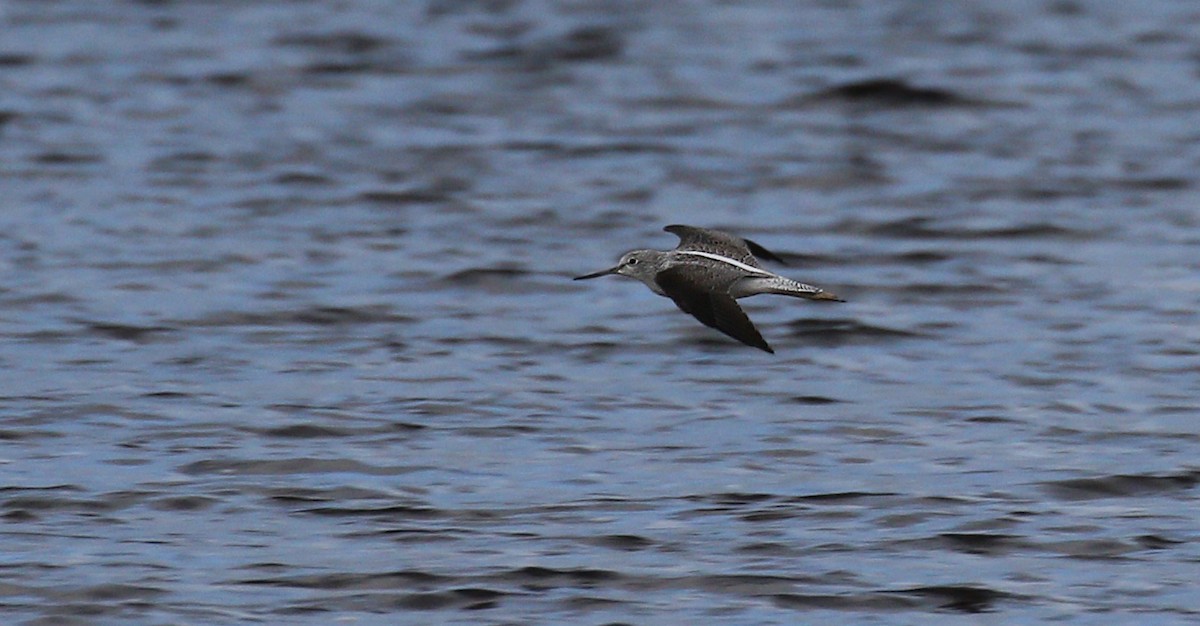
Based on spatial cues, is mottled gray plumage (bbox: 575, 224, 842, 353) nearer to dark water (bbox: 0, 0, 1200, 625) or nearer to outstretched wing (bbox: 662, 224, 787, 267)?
outstretched wing (bbox: 662, 224, 787, 267)

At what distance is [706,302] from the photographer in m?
9.27

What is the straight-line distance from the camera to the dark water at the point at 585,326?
29.6 ft

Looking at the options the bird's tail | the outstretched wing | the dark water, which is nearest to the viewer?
the dark water

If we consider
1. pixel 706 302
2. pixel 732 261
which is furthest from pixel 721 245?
pixel 706 302

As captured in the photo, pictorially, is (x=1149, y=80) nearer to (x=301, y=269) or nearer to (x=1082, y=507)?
(x=301, y=269)

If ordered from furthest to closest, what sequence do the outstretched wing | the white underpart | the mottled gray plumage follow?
the outstretched wing < the white underpart < the mottled gray plumage

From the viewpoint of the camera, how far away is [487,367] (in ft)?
41.1

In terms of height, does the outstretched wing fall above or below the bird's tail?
above

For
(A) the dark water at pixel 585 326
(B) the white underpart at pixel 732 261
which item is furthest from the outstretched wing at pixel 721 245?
(A) the dark water at pixel 585 326

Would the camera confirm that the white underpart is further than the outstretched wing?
No

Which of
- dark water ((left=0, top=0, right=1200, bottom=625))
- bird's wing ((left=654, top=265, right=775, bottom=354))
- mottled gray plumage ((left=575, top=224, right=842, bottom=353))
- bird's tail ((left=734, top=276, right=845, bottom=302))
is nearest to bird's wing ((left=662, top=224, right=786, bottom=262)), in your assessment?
mottled gray plumage ((left=575, top=224, right=842, bottom=353))

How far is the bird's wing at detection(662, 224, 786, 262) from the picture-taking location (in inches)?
400

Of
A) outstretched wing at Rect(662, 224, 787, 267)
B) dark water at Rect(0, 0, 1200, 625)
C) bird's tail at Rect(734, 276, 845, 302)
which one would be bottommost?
dark water at Rect(0, 0, 1200, 625)

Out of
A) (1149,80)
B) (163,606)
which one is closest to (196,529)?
(163,606)
